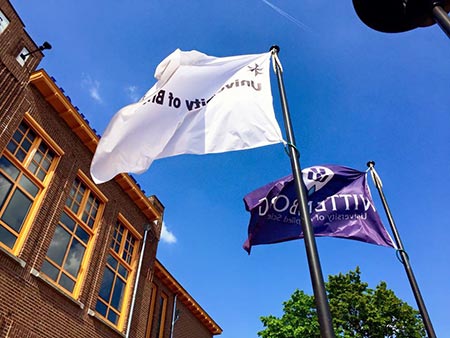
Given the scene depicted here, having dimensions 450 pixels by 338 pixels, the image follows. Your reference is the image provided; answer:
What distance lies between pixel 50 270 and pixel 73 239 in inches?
49.2

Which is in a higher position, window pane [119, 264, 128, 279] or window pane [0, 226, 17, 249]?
window pane [119, 264, 128, 279]

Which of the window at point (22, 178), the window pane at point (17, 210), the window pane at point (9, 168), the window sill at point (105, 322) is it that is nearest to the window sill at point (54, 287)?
the window sill at point (105, 322)

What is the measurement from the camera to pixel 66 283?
10320 millimetres

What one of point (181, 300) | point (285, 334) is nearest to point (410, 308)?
point (285, 334)

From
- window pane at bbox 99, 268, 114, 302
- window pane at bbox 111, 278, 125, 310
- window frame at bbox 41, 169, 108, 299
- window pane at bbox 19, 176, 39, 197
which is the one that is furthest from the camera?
window pane at bbox 111, 278, 125, 310

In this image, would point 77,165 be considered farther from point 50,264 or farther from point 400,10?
point 400,10

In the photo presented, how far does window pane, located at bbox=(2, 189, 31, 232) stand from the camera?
29.3 feet

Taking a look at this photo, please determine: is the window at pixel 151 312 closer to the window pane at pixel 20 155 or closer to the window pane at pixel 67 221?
the window pane at pixel 67 221

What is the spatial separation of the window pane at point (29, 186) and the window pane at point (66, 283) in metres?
2.42

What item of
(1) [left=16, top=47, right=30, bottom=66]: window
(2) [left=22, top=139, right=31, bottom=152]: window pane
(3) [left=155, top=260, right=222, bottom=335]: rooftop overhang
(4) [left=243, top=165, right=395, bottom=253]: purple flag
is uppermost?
(1) [left=16, top=47, right=30, bottom=66]: window

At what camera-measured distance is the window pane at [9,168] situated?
9066 mm

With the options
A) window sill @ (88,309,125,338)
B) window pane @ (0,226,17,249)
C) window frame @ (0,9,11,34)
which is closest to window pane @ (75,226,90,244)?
window sill @ (88,309,125,338)

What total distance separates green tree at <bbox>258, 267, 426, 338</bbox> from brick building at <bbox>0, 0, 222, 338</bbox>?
1756 centimetres

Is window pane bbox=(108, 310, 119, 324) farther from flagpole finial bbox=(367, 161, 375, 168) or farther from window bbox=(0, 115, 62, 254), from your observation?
flagpole finial bbox=(367, 161, 375, 168)
